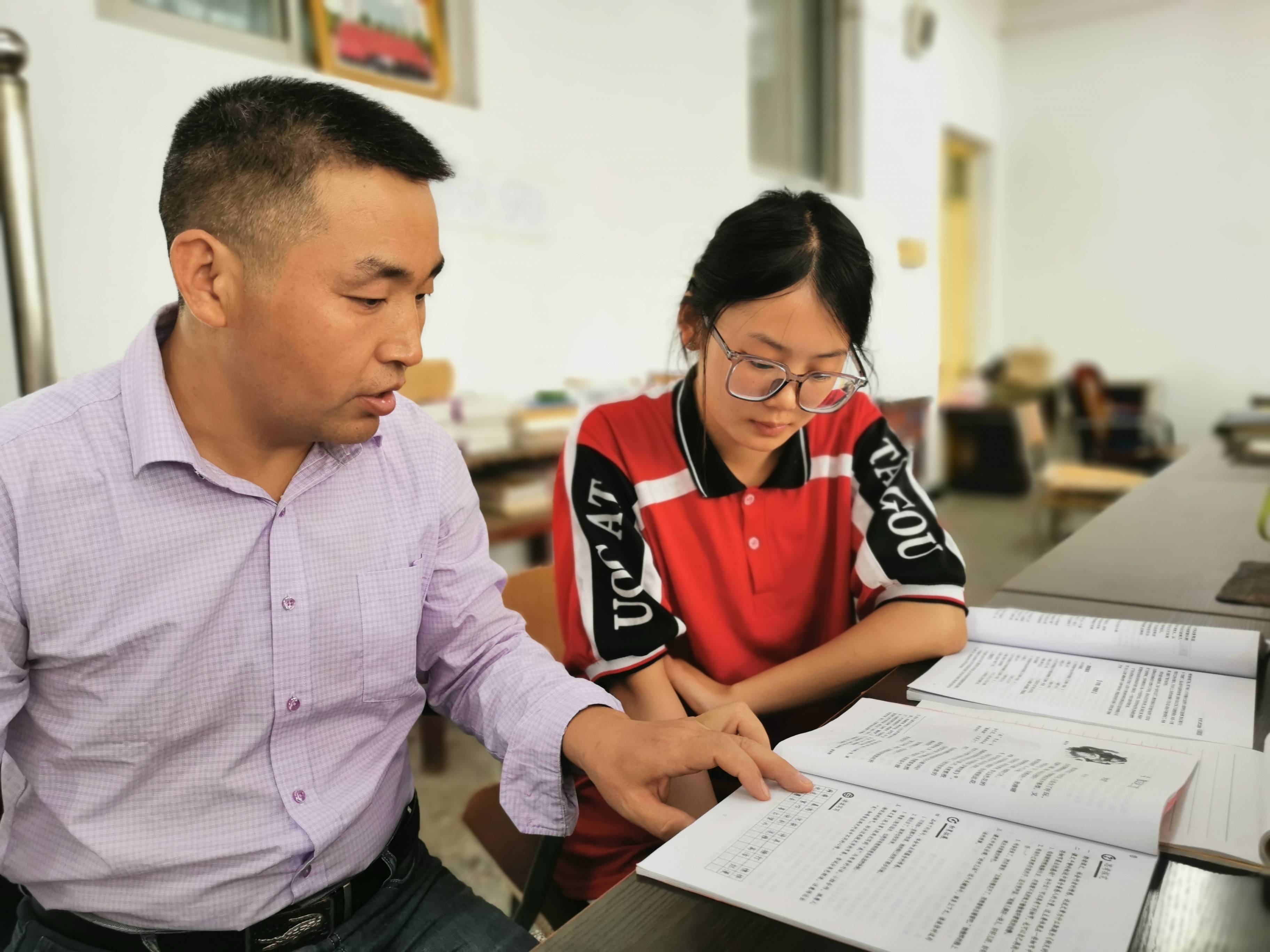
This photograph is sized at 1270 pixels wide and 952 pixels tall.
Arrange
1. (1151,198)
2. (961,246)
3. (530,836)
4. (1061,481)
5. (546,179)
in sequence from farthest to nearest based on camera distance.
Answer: (961,246) < (1151,198) < (1061,481) < (546,179) < (530,836)

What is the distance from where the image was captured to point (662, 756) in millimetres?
813

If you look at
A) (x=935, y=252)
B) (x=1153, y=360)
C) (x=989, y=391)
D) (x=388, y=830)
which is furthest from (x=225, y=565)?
(x=1153, y=360)

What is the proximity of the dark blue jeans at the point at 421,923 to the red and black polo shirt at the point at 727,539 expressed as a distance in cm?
29

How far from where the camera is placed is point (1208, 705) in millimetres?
893

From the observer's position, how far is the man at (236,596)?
787 millimetres

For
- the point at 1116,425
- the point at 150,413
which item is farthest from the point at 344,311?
the point at 1116,425

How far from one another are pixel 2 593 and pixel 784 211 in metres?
0.91

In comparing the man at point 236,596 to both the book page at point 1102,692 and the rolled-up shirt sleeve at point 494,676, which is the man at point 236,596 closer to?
the rolled-up shirt sleeve at point 494,676

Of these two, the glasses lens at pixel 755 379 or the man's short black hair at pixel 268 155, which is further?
the glasses lens at pixel 755 379

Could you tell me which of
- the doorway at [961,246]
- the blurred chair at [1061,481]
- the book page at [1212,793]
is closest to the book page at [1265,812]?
the book page at [1212,793]

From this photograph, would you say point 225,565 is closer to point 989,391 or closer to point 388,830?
point 388,830

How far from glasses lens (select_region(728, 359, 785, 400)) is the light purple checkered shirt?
0.41 metres

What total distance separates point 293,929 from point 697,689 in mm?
509

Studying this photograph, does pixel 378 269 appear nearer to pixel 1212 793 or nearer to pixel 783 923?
pixel 783 923
